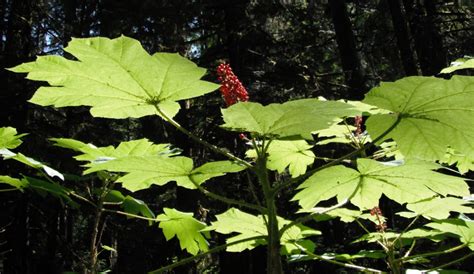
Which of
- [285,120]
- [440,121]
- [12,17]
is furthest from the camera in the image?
[12,17]

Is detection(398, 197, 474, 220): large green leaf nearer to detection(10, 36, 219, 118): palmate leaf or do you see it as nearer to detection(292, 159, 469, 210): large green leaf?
detection(292, 159, 469, 210): large green leaf

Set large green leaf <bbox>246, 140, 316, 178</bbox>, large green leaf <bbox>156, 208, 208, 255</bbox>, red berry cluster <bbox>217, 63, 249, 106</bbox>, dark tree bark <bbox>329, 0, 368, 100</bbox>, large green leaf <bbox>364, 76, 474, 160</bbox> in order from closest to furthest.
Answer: large green leaf <bbox>364, 76, 474, 160</bbox> → red berry cluster <bbox>217, 63, 249, 106</bbox> → large green leaf <bbox>246, 140, 316, 178</bbox> → large green leaf <bbox>156, 208, 208, 255</bbox> → dark tree bark <bbox>329, 0, 368, 100</bbox>

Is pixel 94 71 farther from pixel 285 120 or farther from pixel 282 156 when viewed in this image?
pixel 282 156

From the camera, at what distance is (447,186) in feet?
4.37

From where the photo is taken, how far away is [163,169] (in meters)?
1.26

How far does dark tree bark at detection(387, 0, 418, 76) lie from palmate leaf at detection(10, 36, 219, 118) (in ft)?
33.8

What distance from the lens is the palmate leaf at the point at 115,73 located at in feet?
3.87

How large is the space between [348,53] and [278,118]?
378 inches

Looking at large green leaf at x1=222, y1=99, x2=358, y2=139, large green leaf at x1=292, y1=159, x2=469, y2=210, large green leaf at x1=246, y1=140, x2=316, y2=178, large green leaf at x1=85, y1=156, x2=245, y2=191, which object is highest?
large green leaf at x1=222, y1=99, x2=358, y2=139

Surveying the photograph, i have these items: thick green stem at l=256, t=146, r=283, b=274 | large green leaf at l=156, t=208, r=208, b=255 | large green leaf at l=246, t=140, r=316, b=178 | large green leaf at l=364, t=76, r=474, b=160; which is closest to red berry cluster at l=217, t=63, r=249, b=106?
thick green stem at l=256, t=146, r=283, b=274

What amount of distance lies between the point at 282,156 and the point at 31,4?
12999mm

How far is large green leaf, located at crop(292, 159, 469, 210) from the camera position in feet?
4.25

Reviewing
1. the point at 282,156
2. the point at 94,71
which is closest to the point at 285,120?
the point at 94,71

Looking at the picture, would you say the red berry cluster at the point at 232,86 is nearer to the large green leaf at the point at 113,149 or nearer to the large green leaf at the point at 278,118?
the large green leaf at the point at 278,118
